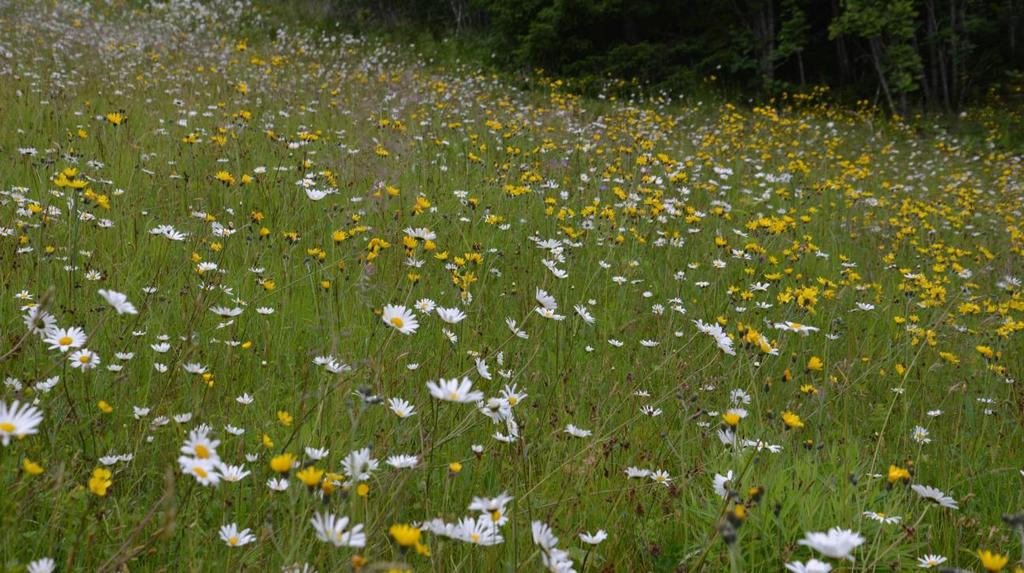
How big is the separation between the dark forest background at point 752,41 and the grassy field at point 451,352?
5569 millimetres

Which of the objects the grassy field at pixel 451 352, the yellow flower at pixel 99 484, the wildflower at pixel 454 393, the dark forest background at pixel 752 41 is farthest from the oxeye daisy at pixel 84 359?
the dark forest background at pixel 752 41

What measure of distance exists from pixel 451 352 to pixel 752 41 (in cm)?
1249

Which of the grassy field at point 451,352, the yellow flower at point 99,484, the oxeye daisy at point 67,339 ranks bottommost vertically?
the grassy field at point 451,352

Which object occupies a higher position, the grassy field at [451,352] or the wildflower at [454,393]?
the wildflower at [454,393]

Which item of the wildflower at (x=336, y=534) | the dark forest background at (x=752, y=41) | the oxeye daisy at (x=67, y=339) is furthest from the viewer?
the dark forest background at (x=752, y=41)

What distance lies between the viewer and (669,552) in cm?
181

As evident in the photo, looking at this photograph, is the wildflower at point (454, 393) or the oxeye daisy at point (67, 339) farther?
the oxeye daisy at point (67, 339)

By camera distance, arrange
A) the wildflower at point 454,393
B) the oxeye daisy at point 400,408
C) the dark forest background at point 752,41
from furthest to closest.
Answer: the dark forest background at point 752,41 → the oxeye daisy at point 400,408 → the wildflower at point 454,393

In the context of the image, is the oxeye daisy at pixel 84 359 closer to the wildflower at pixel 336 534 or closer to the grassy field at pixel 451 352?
the grassy field at pixel 451 352

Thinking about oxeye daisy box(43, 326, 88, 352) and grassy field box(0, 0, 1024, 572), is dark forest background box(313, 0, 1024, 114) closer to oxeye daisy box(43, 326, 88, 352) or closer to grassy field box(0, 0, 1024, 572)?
grassy field box(0, 0, 1024, 572)

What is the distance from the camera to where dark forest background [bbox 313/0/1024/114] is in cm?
1186

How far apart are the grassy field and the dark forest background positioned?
18.3ft

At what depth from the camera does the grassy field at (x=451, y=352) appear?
157cm

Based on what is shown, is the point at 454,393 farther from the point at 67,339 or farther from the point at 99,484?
the point at 67,339
